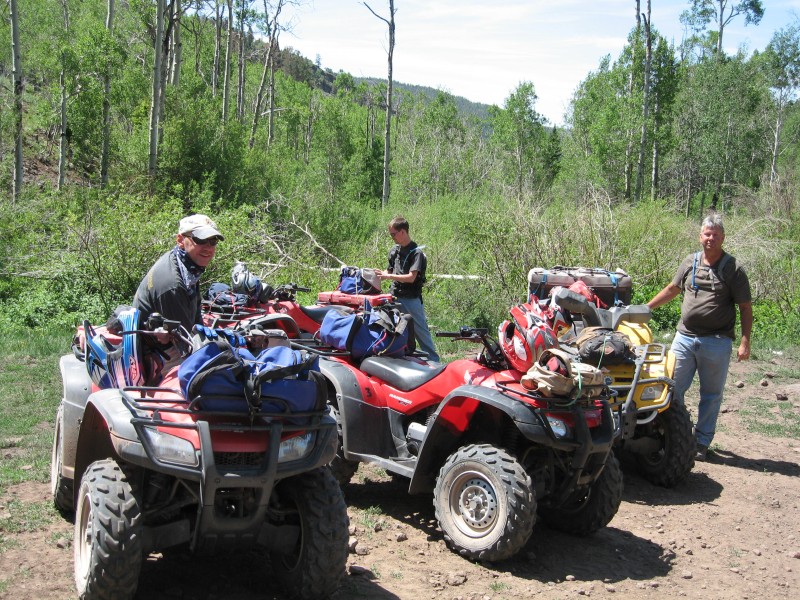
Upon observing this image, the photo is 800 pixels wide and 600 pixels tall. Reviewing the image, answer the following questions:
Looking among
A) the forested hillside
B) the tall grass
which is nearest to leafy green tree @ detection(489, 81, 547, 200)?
the forested hillside

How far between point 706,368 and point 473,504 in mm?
3751

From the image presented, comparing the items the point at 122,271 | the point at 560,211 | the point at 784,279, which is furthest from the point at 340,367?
the point at 784,279

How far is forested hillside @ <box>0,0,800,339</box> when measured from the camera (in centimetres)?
1503

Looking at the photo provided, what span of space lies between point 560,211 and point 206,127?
45.8 ft

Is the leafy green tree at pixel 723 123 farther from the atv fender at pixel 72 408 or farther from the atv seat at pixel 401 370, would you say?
the atv fender at pixel 72 408

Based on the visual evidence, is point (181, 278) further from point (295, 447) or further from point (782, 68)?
point (782, 68)

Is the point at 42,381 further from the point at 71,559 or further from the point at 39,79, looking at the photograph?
the point at 39,79

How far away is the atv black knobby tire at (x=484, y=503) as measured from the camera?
4.90 m

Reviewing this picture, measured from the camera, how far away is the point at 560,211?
16.5 m

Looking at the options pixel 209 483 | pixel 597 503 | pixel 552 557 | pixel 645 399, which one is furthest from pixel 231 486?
pixel 645 399

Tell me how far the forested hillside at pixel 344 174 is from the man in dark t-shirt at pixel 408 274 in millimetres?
5031

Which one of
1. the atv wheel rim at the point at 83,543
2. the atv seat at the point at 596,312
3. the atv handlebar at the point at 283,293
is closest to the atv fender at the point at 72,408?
the atv wheel rim at the point at 83,543

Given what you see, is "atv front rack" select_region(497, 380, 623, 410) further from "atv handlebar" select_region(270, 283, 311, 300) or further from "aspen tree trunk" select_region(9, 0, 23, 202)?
"aspen tree trunk" select_region(9, 0, 23, 202)

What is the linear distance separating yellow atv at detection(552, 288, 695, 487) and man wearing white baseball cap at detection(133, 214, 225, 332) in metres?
2.79
